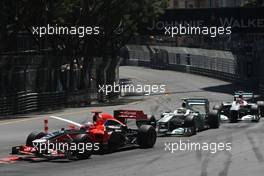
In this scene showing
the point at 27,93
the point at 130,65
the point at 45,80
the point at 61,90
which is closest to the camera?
the point at 27,93

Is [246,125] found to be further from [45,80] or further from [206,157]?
[45,80]

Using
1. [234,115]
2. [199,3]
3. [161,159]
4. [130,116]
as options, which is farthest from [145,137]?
[199,3]

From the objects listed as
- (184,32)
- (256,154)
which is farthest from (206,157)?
(184,32)

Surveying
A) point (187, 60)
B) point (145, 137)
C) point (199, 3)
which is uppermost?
point (199, 3)

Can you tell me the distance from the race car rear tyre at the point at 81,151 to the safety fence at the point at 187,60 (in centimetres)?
5012

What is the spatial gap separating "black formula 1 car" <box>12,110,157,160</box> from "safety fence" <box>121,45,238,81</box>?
1867 inches

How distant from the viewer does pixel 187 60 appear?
77.9 metres

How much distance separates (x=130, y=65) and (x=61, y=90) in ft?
143

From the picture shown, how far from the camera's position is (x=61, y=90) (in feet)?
147

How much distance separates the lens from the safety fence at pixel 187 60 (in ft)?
228

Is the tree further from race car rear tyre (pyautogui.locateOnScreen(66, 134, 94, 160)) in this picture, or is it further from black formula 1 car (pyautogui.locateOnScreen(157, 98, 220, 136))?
race car rear tyre (pyautogui.locateOnScreen(66, 134, 94, 160))

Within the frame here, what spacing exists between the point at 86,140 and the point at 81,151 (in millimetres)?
337

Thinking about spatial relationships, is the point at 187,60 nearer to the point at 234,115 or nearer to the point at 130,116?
the point at 234,115

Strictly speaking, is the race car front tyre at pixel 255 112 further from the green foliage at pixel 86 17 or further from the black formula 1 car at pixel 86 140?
the green foliage at pixel 86 17
